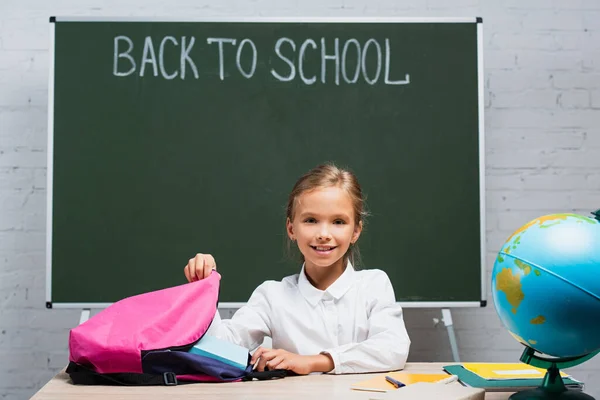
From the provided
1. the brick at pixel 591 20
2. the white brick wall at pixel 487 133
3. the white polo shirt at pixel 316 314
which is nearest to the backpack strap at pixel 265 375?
the white polo shirt at pixel 316 314

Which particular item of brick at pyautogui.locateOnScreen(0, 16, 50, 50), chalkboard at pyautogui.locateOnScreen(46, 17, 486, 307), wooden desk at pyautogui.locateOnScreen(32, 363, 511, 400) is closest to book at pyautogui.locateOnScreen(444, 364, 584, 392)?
wooden desk at pyautogui.locateOnScreen(32, 363, 511, 400)

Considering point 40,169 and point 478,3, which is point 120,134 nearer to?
point 40,169

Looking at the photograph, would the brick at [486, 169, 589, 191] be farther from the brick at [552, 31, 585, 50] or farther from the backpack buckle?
the backpack buckle

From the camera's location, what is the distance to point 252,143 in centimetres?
260

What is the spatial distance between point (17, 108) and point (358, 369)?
2.11 metres

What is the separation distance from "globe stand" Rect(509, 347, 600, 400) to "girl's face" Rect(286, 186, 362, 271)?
0.59 m

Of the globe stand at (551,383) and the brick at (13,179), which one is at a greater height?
the brick at (13,179)

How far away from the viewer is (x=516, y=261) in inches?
41.9

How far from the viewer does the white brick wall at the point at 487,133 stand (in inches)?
113

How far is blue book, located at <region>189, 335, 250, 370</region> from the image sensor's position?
50.6 inches

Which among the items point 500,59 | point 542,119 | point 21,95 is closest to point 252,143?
point 21,95

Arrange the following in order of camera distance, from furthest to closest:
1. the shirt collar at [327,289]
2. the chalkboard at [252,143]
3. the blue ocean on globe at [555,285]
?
the chalkboard at [252,143] → the shirt collar at [327,289] → the blue ocean on globe at [555,285]

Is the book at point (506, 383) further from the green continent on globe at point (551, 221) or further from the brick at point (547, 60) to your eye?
the brick at point (547, 60)

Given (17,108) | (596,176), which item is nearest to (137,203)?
(17,108)
